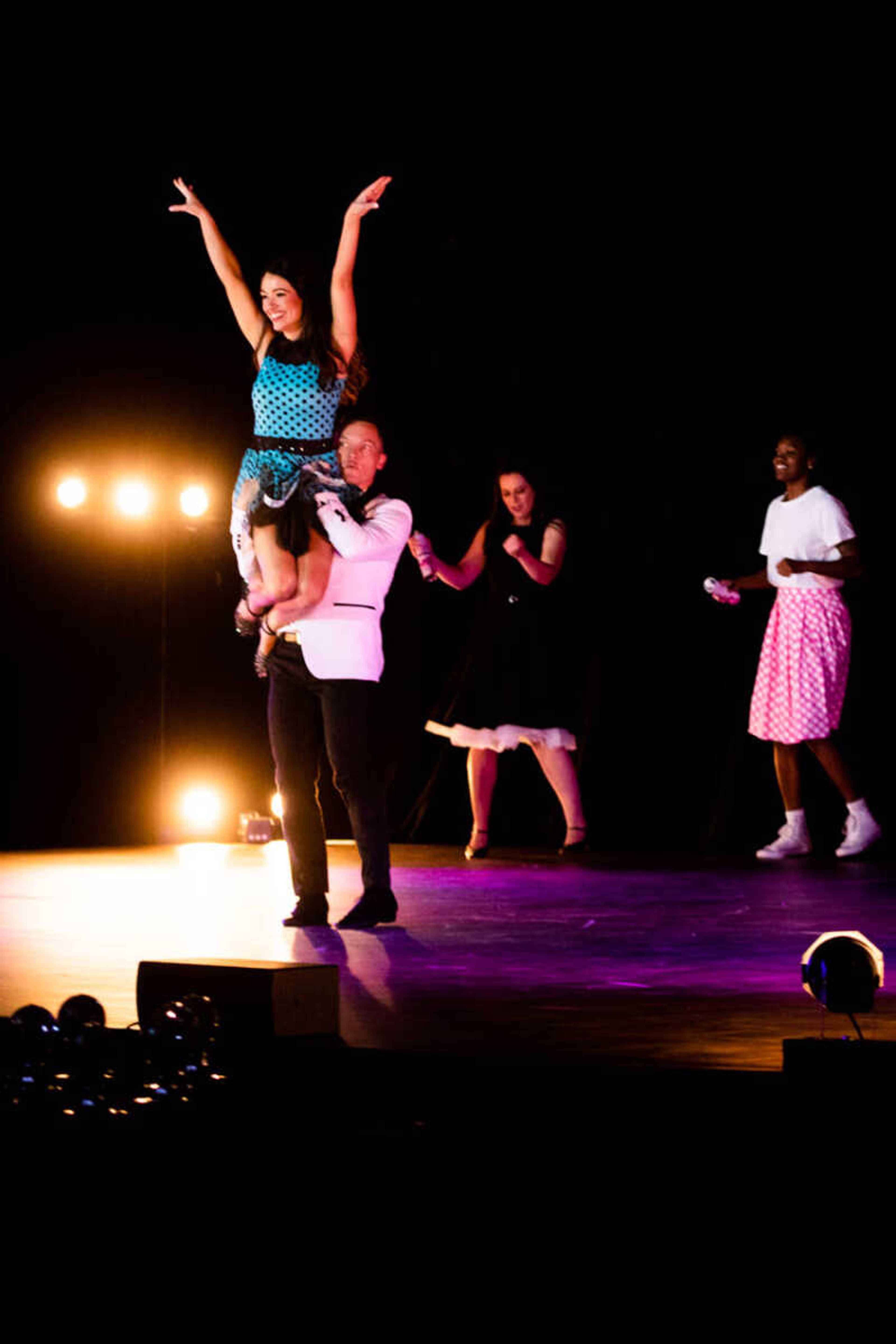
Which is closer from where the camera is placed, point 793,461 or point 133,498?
point 793,461

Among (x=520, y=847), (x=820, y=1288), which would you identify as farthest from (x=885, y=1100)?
(x=520, y=847)

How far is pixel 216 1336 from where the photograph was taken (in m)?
1.90

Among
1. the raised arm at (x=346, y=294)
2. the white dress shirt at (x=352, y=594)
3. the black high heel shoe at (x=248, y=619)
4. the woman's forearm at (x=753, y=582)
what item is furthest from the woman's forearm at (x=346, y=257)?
the woman's forearm at (x=753, y=582)

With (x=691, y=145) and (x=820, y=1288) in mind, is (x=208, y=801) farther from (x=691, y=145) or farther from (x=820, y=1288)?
(x=820, y=1288)

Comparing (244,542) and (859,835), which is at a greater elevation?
(244,542)

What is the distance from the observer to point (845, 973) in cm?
242

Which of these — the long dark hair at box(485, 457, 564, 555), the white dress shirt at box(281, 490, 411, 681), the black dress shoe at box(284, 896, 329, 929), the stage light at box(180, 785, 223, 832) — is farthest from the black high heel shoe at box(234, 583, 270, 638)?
the stage light at box(180, 785, 223, 832)

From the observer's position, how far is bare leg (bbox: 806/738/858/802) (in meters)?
6.65

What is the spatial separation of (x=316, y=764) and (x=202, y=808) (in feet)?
12.5

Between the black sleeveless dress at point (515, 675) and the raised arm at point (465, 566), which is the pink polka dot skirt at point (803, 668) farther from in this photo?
the raised arm at point (465, 566)

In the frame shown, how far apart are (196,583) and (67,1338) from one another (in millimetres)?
6615

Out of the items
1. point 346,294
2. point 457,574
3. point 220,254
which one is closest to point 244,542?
point 346,294

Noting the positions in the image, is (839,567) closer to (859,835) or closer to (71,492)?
(859,835)

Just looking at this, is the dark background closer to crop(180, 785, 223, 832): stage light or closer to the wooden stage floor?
crop(180, 785, 223, 832): stage light
